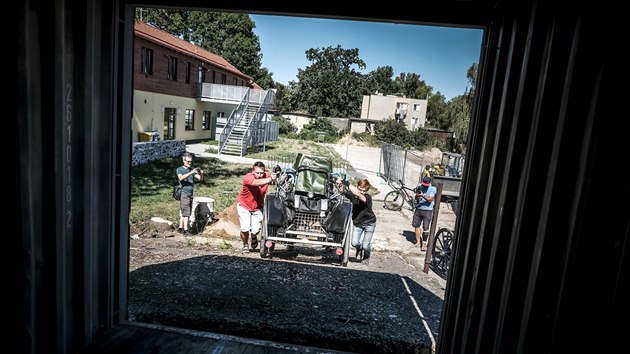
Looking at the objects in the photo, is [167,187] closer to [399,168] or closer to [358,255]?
[358,255]

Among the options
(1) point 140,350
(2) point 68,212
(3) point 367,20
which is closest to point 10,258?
(2) point 68,212

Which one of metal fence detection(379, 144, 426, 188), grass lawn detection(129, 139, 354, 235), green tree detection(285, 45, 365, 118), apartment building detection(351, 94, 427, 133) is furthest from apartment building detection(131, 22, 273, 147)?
green tree detection(285, 45, 365, 118)

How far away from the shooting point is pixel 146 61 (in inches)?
850

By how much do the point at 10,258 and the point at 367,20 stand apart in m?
3.05

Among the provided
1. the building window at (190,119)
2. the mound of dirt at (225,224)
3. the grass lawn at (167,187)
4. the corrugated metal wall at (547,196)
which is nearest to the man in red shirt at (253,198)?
the mound of dirt at (225,224)

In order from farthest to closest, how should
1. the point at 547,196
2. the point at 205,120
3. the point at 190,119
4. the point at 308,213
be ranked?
the point at 205,120 < the point at 190,119 < the point at 308,213 < the point at 547,196

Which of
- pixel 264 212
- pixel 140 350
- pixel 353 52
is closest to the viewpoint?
pixel 140 350

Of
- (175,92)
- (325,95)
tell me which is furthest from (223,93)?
(325,95)

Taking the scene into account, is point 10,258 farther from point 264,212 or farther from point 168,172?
point 168,172

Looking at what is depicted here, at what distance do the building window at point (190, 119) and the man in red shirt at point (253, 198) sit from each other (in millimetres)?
21809

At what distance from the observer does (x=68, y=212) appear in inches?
105

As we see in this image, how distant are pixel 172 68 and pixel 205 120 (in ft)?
20.9

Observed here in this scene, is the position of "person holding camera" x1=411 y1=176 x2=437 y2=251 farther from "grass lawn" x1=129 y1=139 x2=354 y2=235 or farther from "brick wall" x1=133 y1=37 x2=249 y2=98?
"brick wall" x1=133 y1=37 x2=249 y2=98

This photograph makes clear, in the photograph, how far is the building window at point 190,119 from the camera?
88.9ft
